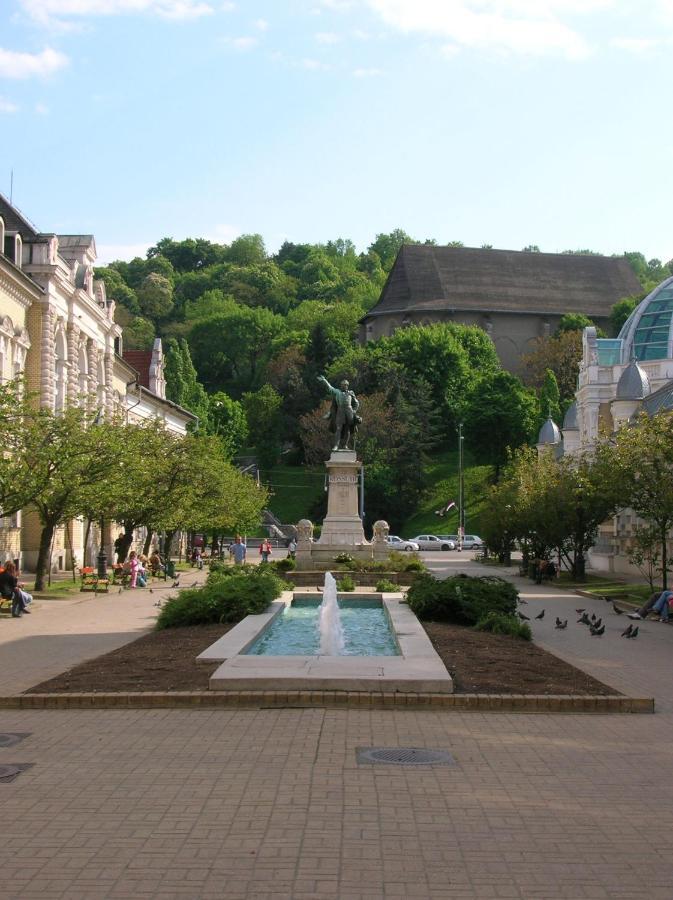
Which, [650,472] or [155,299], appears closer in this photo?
[650,472]

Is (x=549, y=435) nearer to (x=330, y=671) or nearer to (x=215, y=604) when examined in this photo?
(x=215, y=604)

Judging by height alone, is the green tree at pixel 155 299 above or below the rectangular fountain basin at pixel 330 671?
above

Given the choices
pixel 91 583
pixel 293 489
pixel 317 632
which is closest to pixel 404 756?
pixel 317 632

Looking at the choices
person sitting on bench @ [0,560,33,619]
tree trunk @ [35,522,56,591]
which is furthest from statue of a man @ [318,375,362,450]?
person sitting on bench @ [0,560,33,619]

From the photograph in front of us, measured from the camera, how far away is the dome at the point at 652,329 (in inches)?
2426

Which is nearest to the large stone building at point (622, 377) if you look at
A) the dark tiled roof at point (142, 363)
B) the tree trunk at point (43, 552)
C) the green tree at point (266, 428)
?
the tree trunk at point (43, 552)

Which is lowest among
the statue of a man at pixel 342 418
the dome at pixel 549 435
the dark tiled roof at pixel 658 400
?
the statue of a man at pixel 342 418

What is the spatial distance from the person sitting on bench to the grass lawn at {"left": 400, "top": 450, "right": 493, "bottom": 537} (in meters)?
59.4

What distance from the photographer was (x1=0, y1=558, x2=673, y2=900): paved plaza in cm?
696

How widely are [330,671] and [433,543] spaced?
2602 inches

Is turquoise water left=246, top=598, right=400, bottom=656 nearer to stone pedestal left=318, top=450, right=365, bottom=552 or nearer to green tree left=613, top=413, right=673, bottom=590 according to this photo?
green tree left=613, top=413, right=673, bottom=590

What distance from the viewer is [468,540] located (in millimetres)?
83375

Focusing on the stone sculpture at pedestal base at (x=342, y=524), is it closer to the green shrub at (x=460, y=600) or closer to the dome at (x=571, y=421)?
the green shrub at (x=460, y=600)

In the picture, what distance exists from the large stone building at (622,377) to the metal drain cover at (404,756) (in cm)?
4410
